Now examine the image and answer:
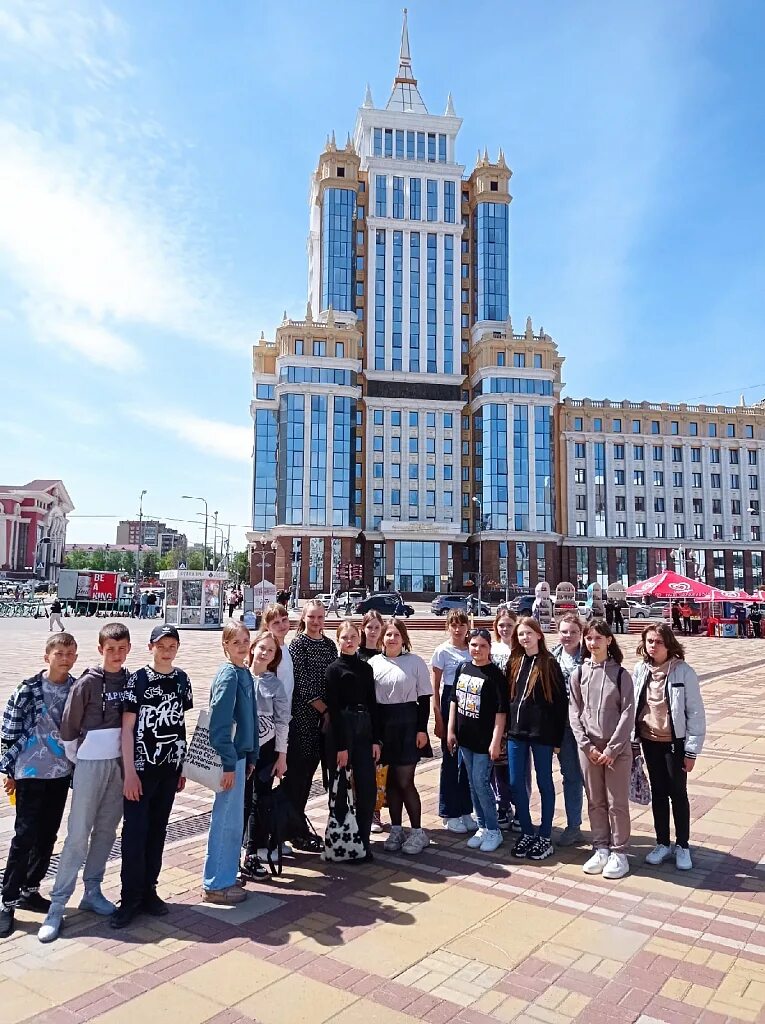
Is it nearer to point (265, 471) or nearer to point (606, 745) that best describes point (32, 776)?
point (606, 745)

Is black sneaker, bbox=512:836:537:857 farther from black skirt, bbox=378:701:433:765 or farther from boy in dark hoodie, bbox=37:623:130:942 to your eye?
boy in dark hoodie, bbox=37:623:130:942

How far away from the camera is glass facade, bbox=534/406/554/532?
74.0m

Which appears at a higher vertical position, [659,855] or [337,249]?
[337,249]

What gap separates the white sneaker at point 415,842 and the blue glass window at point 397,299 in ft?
239

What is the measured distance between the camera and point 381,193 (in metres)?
77.6

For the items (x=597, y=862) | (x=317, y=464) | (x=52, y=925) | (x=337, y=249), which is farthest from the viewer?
(x=337, y=249)

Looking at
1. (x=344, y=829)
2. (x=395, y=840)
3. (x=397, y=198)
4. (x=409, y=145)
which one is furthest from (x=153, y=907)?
(x=409, y=145)

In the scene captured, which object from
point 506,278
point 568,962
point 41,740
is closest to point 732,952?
point 568,962

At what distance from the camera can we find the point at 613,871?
557cm

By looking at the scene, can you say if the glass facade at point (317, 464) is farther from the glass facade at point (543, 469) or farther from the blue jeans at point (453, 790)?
the blue jeans at point (453, 790)

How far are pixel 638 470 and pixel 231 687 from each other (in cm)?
8524

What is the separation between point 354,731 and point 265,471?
68.9 metres

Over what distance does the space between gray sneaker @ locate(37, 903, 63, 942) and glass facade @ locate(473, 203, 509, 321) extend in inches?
3076

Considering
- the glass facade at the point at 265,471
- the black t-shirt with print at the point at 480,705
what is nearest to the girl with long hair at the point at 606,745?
the black t-shirt with print at the point at 480,705
